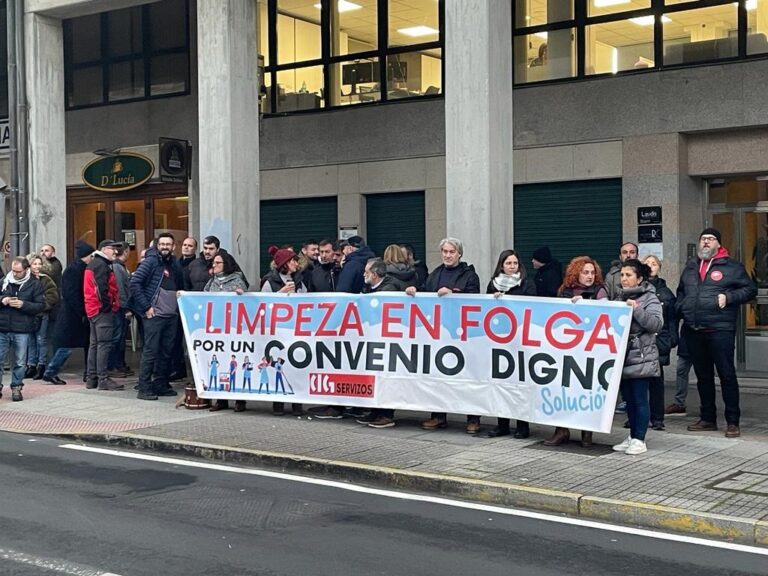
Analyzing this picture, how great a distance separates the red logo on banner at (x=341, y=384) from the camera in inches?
430

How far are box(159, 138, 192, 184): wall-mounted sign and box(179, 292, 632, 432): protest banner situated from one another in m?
7.03

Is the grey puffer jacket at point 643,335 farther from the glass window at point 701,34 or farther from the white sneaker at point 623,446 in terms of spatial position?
the glass window at point 701,34

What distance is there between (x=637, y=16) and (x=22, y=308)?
938 centimetres

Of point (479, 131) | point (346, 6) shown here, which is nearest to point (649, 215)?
point (479, 131)

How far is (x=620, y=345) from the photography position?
364 inches

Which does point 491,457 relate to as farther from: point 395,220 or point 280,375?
point 395,220

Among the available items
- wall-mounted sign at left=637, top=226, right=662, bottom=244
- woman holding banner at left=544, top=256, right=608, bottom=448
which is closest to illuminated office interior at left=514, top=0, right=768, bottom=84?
wall-mounted sign at left=637, top=226, right=662, bottom=244

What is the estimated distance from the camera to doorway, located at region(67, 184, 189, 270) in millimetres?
20047

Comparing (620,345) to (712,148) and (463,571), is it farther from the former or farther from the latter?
(712,148)

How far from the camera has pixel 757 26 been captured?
14.0m

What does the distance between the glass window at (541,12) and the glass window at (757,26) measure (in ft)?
8.59

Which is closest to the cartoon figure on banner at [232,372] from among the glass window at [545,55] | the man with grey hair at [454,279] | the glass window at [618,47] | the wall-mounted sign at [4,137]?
the man with grey hair at [454,279]

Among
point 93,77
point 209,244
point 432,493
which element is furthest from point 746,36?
point 93,77

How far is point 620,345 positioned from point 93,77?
49.0 feet
